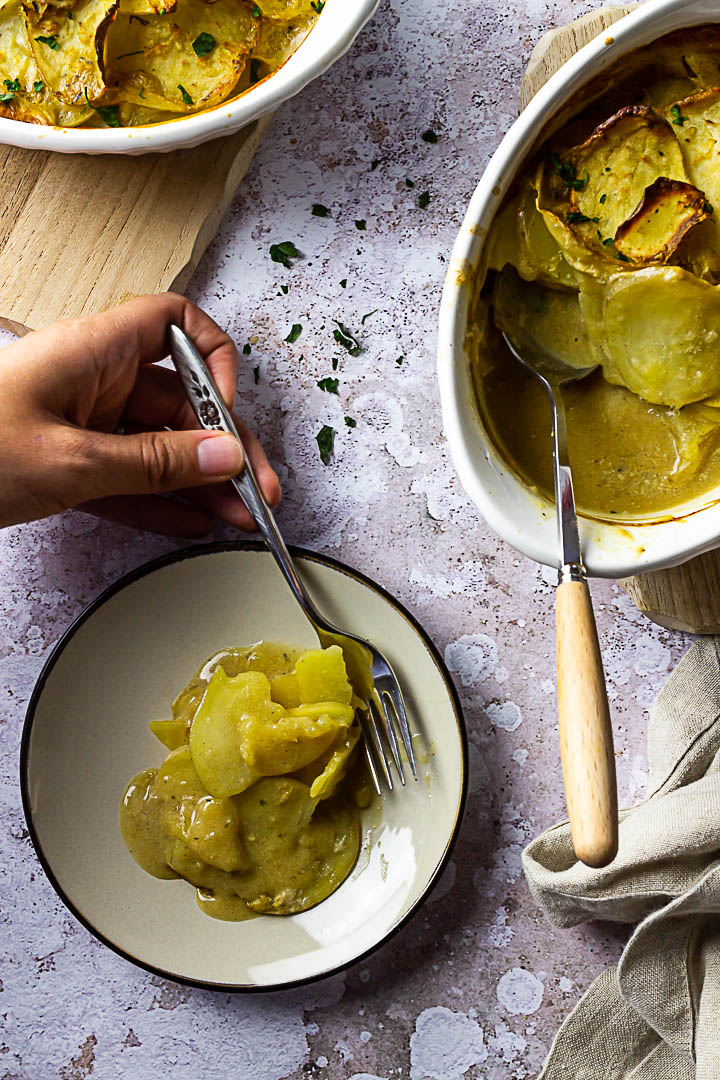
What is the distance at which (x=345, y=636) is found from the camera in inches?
51.7

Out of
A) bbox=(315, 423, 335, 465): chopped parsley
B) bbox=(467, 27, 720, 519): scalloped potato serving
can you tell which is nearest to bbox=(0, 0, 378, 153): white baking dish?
bbox=(467, 27, 720, 519): scalloped potato serving

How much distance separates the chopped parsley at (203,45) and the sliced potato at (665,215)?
23.2 inches

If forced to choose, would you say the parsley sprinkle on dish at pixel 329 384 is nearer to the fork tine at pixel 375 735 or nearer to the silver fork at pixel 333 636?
the silver fork at pixel 333 636

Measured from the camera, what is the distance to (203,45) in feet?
4.18

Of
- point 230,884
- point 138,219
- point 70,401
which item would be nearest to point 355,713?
point 230,884

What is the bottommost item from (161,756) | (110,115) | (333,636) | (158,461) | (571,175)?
(161,756)

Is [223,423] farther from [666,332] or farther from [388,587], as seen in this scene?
[666,332]

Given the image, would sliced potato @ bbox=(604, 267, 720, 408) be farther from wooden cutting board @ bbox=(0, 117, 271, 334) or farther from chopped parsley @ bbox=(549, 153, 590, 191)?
wooden cutting board @ bbox=(0, 117, 271, 334)

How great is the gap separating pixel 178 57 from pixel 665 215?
655 mm

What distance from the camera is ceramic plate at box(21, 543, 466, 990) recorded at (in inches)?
51.6

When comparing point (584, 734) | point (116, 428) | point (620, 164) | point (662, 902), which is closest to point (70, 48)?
point (116, 428)

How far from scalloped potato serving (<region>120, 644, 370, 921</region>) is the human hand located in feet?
0.73

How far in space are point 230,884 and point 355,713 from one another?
281 mm

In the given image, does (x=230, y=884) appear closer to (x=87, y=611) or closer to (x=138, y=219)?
(x=87, y=611)
